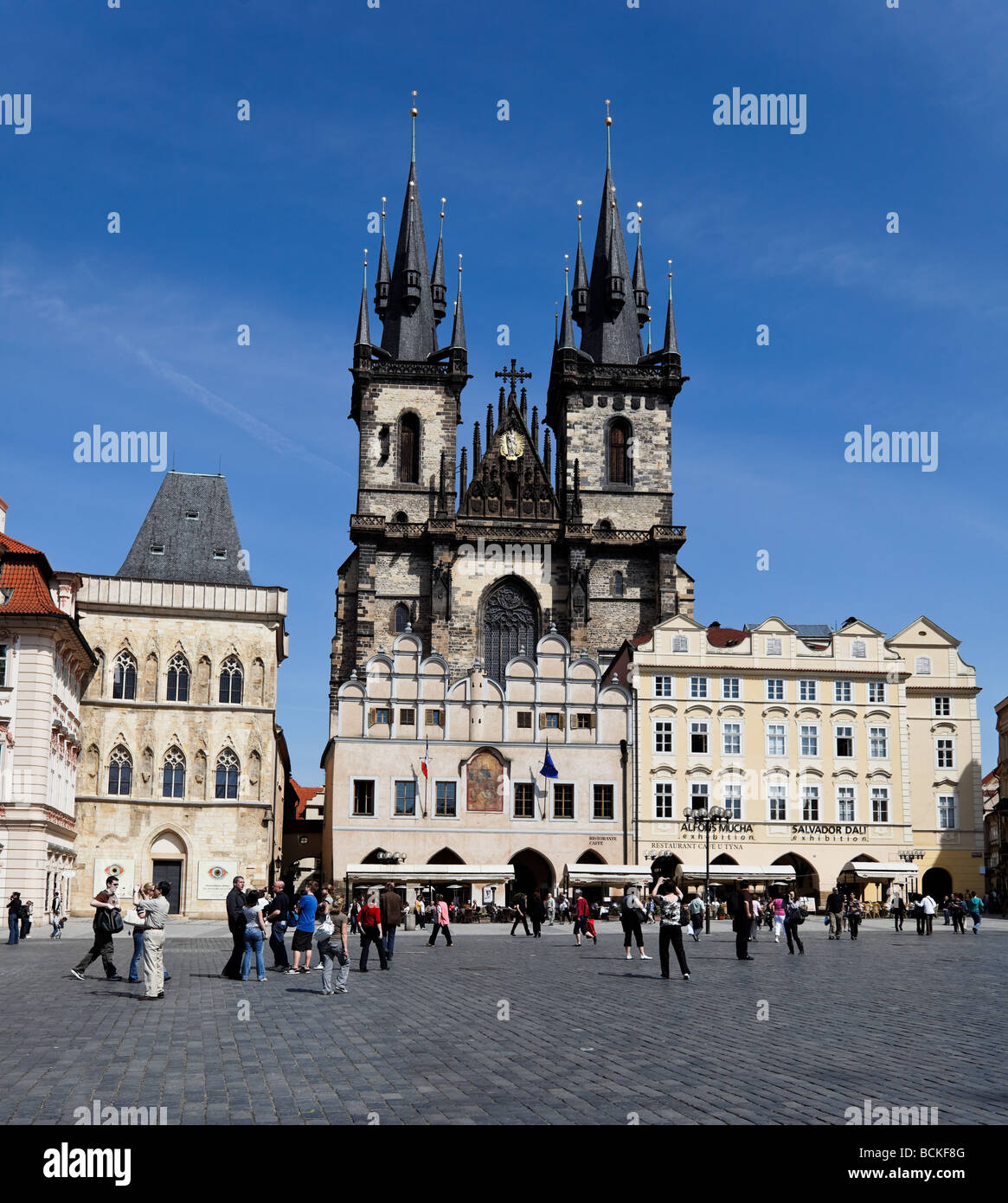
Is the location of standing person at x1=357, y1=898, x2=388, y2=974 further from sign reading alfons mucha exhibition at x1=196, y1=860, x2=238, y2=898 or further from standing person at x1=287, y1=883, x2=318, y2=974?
sign reading alfons mucha exhibition at x1=196, y1=860, x2=238, y2=898

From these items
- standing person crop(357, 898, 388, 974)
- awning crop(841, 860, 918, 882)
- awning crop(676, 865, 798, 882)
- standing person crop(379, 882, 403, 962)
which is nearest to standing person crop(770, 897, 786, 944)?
standing person crop(379, 882, 403, 962)

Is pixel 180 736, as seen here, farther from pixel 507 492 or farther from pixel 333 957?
pixel 333 957

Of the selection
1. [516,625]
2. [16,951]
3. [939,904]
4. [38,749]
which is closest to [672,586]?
[516,625]

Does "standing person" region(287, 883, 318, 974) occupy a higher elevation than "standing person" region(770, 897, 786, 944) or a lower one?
higher

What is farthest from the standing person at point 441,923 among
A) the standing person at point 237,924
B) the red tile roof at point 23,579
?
the red tile roof at point 23,579

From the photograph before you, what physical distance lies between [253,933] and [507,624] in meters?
53.6

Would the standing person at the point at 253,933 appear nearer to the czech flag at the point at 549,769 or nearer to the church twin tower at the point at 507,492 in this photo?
the czech flag at the point at 549,769

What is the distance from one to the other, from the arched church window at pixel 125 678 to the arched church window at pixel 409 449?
84.0 feet

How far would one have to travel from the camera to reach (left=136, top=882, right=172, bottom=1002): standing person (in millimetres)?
18561

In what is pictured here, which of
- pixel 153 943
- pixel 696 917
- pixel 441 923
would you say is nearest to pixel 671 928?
pixel 153 943

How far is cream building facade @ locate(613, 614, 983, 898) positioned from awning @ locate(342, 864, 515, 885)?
865 cm

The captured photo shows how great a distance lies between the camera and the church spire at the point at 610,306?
82.6 metres
